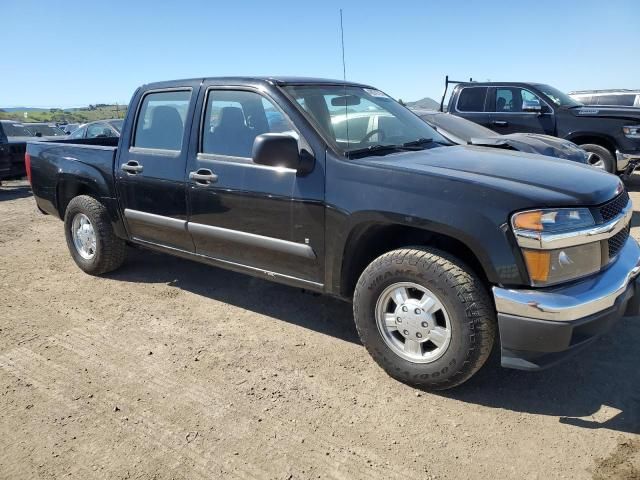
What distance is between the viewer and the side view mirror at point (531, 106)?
9.14 m

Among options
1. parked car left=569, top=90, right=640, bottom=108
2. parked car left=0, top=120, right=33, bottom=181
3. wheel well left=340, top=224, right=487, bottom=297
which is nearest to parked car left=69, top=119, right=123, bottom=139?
parked car left=0, top=120, right=33, bottom=181

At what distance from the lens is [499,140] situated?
20.8 feet

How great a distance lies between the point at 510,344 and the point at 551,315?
26cm

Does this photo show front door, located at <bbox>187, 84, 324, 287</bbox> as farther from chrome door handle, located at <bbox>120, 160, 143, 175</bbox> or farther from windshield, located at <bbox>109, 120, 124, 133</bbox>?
windshield, located at <bbox>109, 120, 124, 133</bbox>

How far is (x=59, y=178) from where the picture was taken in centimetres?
514

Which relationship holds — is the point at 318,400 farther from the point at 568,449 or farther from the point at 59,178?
the point at 59,178

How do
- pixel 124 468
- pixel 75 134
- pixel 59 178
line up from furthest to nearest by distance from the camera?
pixel 75 134 < pixel 59 178 < pixel 124 468

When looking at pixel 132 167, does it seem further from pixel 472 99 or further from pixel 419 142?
pixel 472 99

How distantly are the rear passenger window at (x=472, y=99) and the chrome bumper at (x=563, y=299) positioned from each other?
7.57 meters

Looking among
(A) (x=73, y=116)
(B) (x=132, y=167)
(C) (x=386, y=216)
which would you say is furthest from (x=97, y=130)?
(A) (x=73, y=116)

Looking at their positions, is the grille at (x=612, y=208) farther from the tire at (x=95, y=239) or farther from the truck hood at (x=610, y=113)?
the truck hood at (x=610, y=113)

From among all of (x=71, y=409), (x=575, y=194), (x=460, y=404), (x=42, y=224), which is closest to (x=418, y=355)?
(x=460, y=404)

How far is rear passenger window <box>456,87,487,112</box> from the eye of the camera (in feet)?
31.6


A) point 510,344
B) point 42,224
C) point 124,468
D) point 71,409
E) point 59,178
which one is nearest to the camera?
point 124,468
